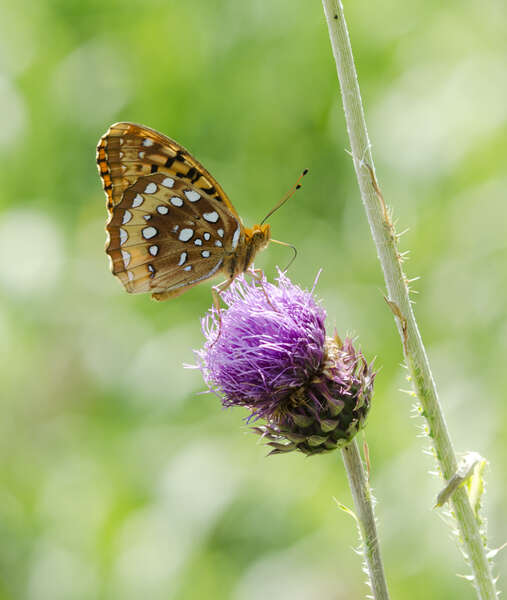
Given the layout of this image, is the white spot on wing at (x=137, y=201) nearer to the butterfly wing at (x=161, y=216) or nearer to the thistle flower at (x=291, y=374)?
the butterfly wing at (x=161, y=216)

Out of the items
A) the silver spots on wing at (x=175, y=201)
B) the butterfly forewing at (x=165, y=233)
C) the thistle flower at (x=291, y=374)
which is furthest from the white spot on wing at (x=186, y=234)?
the thistle flower at (x=291, y=374)

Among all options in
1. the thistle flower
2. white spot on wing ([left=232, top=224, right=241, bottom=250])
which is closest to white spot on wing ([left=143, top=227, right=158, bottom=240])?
white spot on wing ([left=232, top=224, right=241, bottom=250])

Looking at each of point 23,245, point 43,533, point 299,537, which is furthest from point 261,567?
point 23,245

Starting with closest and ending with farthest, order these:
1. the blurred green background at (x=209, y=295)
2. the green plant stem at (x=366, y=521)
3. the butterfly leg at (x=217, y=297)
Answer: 1. the green plant stem at (x=366, y=521)
2. the butterfly leg at (x=217, y=297)
3. the blurred green background at (x=209, y=295)

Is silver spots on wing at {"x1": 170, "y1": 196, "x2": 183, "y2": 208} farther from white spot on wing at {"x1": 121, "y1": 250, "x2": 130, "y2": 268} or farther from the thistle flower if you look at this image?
the thistle flower

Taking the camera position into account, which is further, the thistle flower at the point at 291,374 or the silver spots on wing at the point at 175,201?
the silver spots on wing at the point at 175,201

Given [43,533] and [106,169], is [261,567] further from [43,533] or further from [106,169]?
[106,169]
